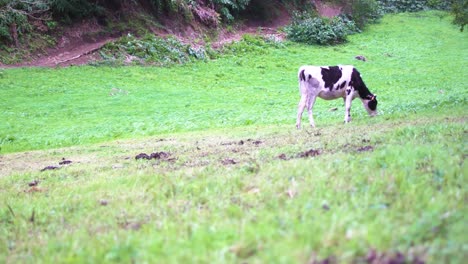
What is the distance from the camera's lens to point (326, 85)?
16016mm

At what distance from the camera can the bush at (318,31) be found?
4512 cm

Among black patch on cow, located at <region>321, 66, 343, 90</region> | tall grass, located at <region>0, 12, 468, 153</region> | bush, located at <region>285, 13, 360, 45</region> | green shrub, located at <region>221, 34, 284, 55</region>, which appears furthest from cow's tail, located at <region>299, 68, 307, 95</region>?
bush, located at <region>285, 13, 360, 45</region>

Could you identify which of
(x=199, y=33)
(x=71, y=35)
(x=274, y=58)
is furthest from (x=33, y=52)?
(x=274, y=58)

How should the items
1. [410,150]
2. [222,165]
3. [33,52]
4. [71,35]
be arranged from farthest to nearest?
[71,35] → [33,52] → [222,165] → [410,150]

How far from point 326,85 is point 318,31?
3121 centimetres

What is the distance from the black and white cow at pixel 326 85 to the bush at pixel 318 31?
29.4 metres

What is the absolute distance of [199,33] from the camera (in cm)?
4172

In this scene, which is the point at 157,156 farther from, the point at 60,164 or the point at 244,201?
the point at 244,201

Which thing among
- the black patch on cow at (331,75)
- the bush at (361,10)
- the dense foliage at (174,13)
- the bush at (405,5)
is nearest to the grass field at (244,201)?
the black patch on cow at (331,75)

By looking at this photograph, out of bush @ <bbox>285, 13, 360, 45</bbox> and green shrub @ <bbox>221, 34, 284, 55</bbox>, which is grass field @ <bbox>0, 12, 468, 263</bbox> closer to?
green shrub @ <bbox>221, 34, 284, 55</bbox>

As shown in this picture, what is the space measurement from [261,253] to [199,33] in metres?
39.5

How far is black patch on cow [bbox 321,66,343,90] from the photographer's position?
52.3ft

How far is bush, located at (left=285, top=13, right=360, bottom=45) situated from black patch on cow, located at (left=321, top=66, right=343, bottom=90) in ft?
97.5

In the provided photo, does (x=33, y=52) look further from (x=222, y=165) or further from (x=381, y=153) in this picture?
(x=381, y=153)
